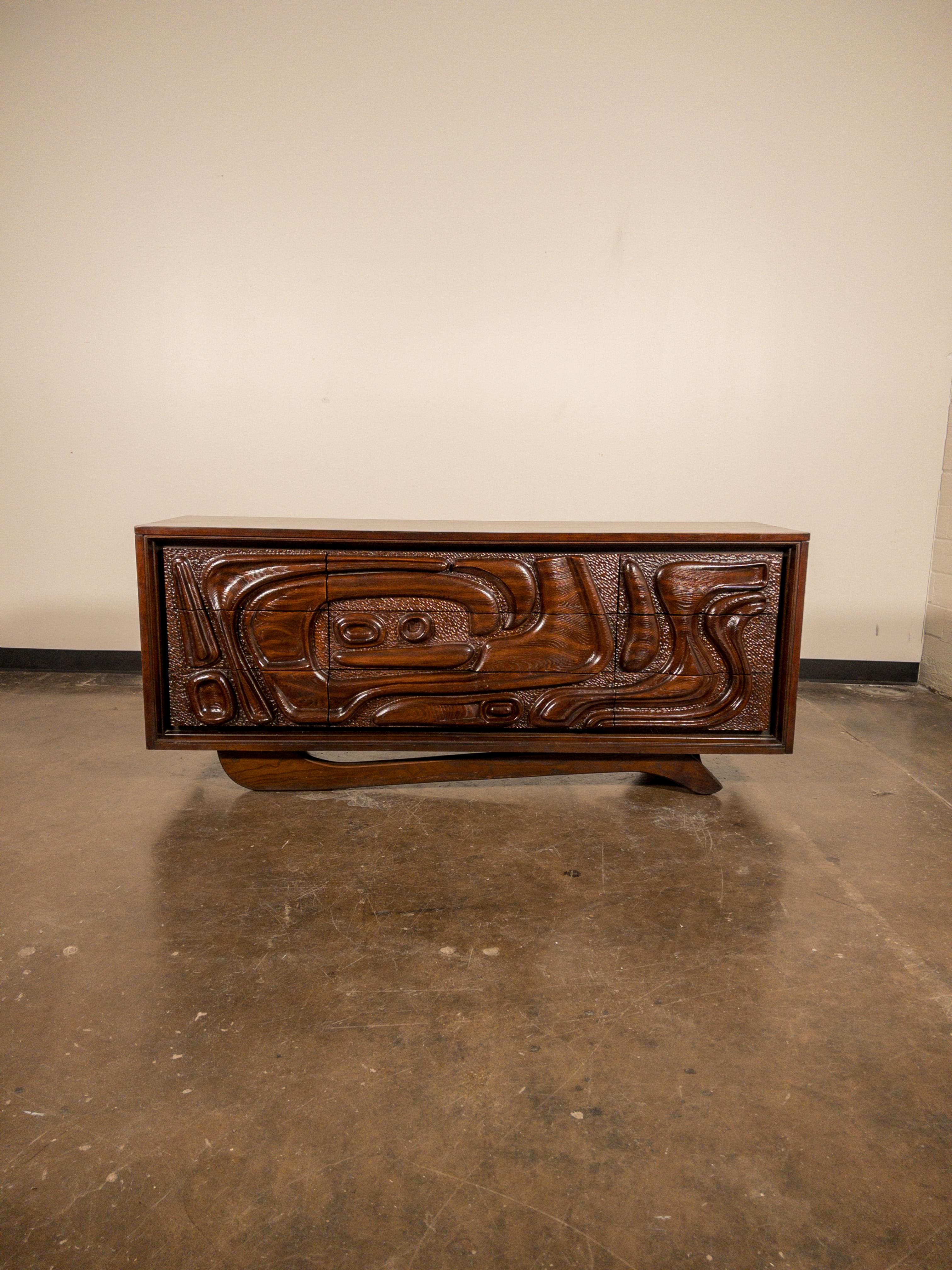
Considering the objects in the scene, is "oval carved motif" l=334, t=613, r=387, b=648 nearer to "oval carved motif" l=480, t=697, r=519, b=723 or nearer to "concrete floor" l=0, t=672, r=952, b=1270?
"oval carved motif" l=480, t=697, r=519, b=723

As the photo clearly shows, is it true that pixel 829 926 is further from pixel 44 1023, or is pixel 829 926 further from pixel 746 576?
pixel 44 1023

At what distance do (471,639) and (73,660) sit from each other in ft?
7.64

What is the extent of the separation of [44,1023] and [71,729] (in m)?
1.69

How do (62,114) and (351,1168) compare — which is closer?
(351,1168)

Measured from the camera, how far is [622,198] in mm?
3375

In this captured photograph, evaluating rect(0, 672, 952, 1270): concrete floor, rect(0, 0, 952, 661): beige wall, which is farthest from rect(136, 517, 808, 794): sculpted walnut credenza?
rect(0, 0, 952, 661): beige wall

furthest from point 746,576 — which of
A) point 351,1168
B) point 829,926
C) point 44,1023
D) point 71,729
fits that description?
point 71,729

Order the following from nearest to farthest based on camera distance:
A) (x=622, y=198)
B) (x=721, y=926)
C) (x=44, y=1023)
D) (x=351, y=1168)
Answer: (x=351, y=1168)
(x=44, y=1023)
(x=721, y=926)
(x=622, y=198)

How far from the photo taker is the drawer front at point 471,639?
85.3 inches

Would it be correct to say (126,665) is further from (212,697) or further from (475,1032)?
(475,1032)

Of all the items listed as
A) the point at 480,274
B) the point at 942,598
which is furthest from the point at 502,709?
the point at 942,598

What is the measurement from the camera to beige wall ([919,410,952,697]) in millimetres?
3465

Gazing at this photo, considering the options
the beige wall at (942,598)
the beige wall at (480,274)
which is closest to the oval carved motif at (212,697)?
the beige wall at (480,274)

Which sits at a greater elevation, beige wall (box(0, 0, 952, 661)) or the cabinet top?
beige wall (box(0, 0, 952, 661))
